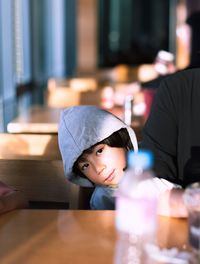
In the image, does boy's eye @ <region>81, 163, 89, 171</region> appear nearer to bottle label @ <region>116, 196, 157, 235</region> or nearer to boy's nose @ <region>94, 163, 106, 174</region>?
boy's nose @ <region>94, 163, 106, 174</region>

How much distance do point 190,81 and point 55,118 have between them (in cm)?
154

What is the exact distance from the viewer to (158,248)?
110cm

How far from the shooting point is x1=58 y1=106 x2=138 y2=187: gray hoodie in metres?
1.61

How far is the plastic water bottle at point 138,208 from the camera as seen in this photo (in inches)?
38.8

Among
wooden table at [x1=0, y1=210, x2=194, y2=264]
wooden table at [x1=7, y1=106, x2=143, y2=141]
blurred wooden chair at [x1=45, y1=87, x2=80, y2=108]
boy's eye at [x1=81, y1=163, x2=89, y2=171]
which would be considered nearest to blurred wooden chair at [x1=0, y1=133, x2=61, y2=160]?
wooden table at [x1=7, y1=106, x2=143, y2=141]

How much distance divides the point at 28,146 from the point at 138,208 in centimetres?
139

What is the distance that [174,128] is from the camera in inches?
62.8

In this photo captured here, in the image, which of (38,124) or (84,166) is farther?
(38,124)

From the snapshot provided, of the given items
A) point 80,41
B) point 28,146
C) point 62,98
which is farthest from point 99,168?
point 80,41

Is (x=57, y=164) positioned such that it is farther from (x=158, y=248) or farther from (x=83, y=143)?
(x=158, y=248)

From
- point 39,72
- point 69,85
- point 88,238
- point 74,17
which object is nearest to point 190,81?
point 88,238

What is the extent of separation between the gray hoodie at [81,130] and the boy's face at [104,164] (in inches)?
1.5

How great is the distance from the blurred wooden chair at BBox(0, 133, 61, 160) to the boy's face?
589mm

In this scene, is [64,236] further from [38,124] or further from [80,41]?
[80,41]
